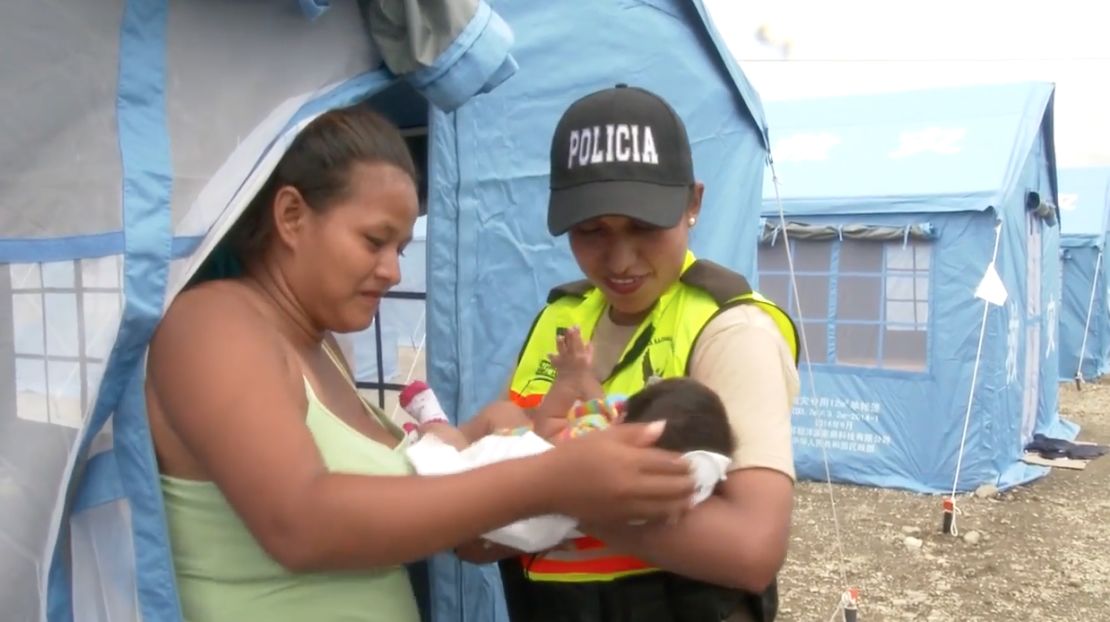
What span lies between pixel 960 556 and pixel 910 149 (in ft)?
11.4

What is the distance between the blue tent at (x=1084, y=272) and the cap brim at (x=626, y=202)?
12672 millimetres

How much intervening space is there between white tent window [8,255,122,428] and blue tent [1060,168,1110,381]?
43.7ft

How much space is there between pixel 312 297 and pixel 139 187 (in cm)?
27

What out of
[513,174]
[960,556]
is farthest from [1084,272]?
[513,174]

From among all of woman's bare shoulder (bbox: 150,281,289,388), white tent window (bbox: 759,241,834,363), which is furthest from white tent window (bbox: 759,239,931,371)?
A: woman's bare shoulder (bbox: 150,281,289,388)

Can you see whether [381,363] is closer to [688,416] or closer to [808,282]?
[688,416]

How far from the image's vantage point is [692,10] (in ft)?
10.2

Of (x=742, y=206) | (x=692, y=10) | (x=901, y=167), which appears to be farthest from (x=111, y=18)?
(x=901, y=167)

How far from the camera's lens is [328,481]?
1145 mm

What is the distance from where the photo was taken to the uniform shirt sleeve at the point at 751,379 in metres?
1.41

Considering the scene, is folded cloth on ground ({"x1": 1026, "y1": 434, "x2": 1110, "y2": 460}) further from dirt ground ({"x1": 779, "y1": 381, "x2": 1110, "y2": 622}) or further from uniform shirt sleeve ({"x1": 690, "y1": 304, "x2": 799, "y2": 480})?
uniform shirt sleeve ({"x1": 690, "y1": 304, "x2": 799, "y2": 480})

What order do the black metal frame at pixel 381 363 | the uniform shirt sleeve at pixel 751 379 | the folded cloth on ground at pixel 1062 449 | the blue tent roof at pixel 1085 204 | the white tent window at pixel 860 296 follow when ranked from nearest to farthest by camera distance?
the uniform shirt sleeve at pixel 751 379
the black metal frame at pixel 381 363
the white tent window at pixel 860 296
the folded cloth on ground at pixel 1062 449
the blue tent roof at pixel 1085 204

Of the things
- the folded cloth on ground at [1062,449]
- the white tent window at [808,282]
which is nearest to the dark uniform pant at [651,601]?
the white tent window at [808,282]

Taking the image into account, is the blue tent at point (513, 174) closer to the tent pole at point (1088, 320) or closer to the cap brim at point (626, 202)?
the cap brim at point (626, 202)
